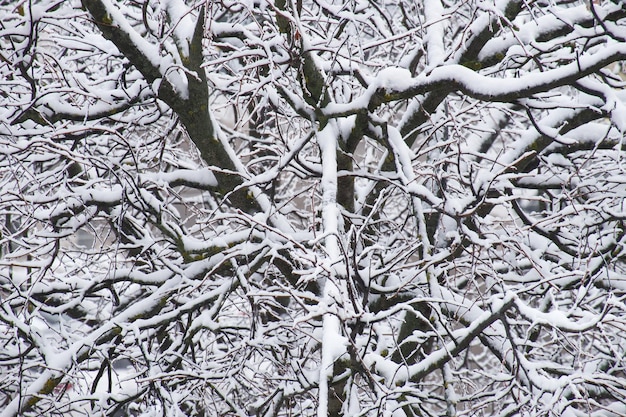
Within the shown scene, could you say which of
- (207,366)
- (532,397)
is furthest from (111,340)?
(532,397)

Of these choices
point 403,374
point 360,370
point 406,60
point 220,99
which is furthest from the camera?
point 220,99

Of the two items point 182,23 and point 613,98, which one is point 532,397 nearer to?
point 613,98

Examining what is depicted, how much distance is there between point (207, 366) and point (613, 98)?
3.57 m

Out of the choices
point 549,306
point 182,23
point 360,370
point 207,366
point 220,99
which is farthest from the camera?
point 220,99

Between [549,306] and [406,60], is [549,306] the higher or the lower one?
the lower one

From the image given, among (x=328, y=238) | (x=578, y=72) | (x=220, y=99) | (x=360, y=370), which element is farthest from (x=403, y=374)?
(x=220, y=99)

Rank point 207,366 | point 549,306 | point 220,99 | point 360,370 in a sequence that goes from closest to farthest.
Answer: point 360,370
point 207,366
point 549,306
point 220,99

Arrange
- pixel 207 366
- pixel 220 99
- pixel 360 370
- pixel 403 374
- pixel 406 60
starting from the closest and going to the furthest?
pixel 360 370 < pixel 403 374 < pixel 406 60 < pixel 207 366 < pixel 220 99

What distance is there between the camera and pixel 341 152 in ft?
13.8

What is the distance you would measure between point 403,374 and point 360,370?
44 centimetres

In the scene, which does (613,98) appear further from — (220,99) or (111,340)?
(220,99)

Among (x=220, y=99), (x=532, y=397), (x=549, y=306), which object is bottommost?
(x=532, y=397)

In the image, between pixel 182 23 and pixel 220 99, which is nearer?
pixel 182 23

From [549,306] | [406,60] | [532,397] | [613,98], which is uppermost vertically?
[406,60]
